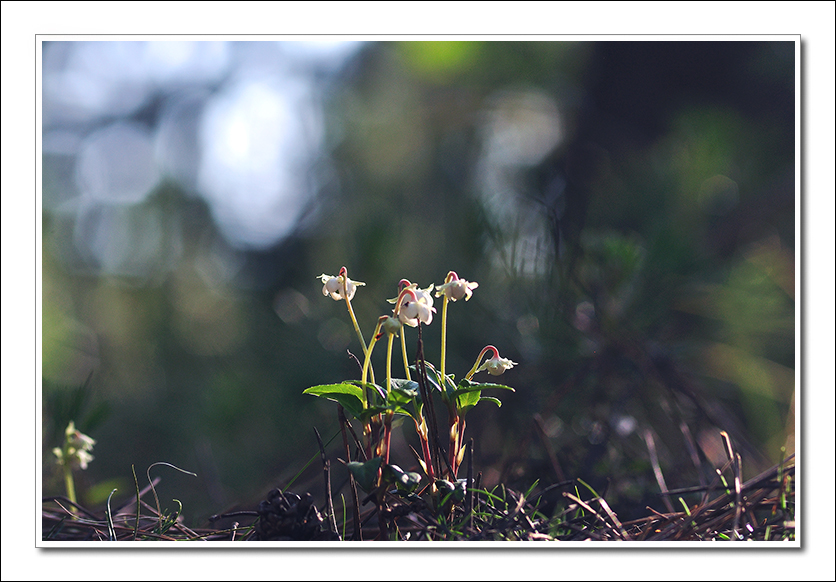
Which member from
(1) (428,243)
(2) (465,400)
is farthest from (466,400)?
(1) (428,243)

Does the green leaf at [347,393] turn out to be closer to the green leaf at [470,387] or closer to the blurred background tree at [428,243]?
the green leaf at [470,387]

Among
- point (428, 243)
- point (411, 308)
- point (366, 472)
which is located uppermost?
point (428, 243)

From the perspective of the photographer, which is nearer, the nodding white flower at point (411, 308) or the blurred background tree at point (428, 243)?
the nodding white flower at point (411, 308)

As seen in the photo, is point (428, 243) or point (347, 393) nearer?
point (347, 393)

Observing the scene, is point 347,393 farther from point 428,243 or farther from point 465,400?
point 428,243

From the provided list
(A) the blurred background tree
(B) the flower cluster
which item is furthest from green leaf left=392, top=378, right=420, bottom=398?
(A) the blurred background tree

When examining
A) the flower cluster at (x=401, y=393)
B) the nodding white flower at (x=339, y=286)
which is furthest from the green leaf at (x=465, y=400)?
the nodding white flower at (x=339, y=286)

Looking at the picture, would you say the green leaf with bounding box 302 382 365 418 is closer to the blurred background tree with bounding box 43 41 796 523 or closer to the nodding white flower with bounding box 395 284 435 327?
the nodding white flower with bounding box 395 284 435 327
